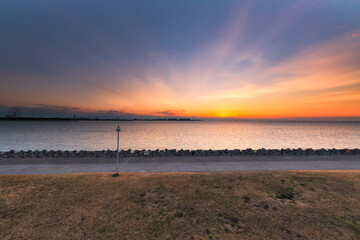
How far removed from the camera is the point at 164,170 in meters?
12.1

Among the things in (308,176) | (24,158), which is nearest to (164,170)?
(308,176)

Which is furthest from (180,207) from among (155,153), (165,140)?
(165,140)

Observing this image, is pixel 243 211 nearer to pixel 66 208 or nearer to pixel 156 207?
pixel 156 207

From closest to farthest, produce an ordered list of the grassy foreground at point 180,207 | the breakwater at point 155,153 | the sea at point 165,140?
1. the grassy foreground at point 180,207
2. the breakwater at point 155,153
3. the sea at point 165,140

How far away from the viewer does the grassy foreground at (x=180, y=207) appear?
5406 mm

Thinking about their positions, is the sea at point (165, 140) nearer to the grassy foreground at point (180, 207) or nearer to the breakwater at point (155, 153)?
the breakwater at point (155, 153)

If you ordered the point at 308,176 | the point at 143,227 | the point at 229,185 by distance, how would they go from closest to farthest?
the point at 143,227
the point at 229,185
the point at 308,176

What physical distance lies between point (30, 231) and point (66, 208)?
52.8 inches

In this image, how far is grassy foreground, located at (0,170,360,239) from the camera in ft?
17.7

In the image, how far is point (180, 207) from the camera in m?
6.85

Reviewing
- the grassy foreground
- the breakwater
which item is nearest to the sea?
the breakwater

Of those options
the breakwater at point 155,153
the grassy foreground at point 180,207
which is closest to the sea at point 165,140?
the breakwater at point 155,153

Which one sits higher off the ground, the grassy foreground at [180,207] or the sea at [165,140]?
the grassy foreground at [180,207]

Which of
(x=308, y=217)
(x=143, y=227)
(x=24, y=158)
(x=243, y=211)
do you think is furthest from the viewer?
(x=24, y=158)
